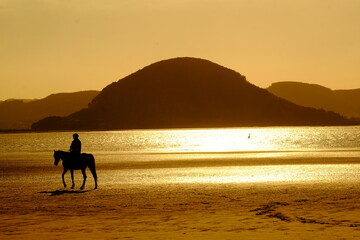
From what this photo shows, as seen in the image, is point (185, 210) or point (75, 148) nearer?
point (185, 210)

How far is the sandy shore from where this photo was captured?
15.8 meters

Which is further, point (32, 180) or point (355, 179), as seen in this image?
point (32, 180)

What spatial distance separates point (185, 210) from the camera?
20.4 metres

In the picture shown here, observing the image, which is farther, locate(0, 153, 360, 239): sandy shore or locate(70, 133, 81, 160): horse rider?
locate(70, 133, 81, 160): horse rider

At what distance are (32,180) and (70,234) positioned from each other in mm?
19876

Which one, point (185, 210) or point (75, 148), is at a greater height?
point (75, 148)

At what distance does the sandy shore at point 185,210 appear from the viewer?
15.8 m

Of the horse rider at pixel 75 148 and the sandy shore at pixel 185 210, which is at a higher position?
the horse rider at pixel 75 148

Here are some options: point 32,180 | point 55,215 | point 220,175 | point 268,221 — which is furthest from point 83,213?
point 220,175

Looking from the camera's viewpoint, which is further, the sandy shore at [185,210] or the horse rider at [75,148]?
the horse rider at [75,148]

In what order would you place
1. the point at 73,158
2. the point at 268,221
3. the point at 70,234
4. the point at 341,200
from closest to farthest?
the point at 70,234 → the point at 268,221 → the point at 341,200 → the point at 73,158

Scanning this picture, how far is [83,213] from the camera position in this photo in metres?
20.0

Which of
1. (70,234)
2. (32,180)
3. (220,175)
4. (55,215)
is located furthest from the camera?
(220,175)

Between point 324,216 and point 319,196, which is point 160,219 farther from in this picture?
point 319,196
